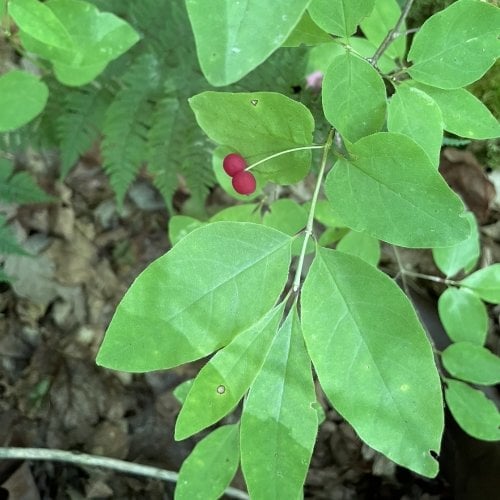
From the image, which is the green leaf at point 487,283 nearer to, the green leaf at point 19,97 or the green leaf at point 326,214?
the green leaf at point 326,214

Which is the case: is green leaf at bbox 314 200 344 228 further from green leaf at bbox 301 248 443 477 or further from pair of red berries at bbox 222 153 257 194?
green leaf at bbox 301 248 443 477

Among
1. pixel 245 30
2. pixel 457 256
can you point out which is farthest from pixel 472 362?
pixel 245 30

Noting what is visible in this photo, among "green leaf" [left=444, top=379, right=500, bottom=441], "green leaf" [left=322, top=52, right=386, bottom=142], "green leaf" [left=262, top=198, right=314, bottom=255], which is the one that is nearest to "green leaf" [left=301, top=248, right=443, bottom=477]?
"green leaf" [left=322, top=52, right=386, bottom=142]

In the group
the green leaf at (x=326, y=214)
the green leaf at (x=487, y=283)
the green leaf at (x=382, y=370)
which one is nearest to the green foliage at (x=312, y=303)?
the green leaf at (x=382, y=370)

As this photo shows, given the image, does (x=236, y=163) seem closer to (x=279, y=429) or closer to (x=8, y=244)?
(x=279, y=429)

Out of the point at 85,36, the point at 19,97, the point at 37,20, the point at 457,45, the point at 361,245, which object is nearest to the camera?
the point at 457,45

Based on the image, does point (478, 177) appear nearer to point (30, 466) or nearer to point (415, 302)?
point (415, 302)
